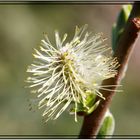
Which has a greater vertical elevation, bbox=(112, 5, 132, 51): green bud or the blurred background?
bbox=(112, 5, 132, 51): green bud

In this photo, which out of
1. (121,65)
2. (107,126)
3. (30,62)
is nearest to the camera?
(121,65)

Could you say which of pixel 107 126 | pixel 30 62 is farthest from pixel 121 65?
pixel 30 62

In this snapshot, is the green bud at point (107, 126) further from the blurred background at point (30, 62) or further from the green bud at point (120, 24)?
the blurred background at point (30, 62)

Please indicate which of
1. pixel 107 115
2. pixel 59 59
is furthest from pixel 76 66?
pixel 107 115

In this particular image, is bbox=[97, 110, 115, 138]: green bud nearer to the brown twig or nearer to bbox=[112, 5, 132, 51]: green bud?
the brown twig

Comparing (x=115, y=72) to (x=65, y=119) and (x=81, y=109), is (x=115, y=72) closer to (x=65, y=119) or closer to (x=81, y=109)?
(x=81, y=109)

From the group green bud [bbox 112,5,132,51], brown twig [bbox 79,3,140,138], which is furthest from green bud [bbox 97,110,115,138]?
green bud [bbox 112,5,132,51]

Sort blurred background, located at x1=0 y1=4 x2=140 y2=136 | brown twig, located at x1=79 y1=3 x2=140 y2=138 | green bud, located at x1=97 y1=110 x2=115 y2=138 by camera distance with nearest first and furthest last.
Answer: brown twig, located at x1=79 y1=3 x2=140 y2=138 < green bud, located at x1=97 y1=110 x2=115 y2=138 < blurred background, located at x1=0 y1=4 x2=140 y2=136

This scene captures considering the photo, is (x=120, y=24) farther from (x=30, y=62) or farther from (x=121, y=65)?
(x=30, y=62)
